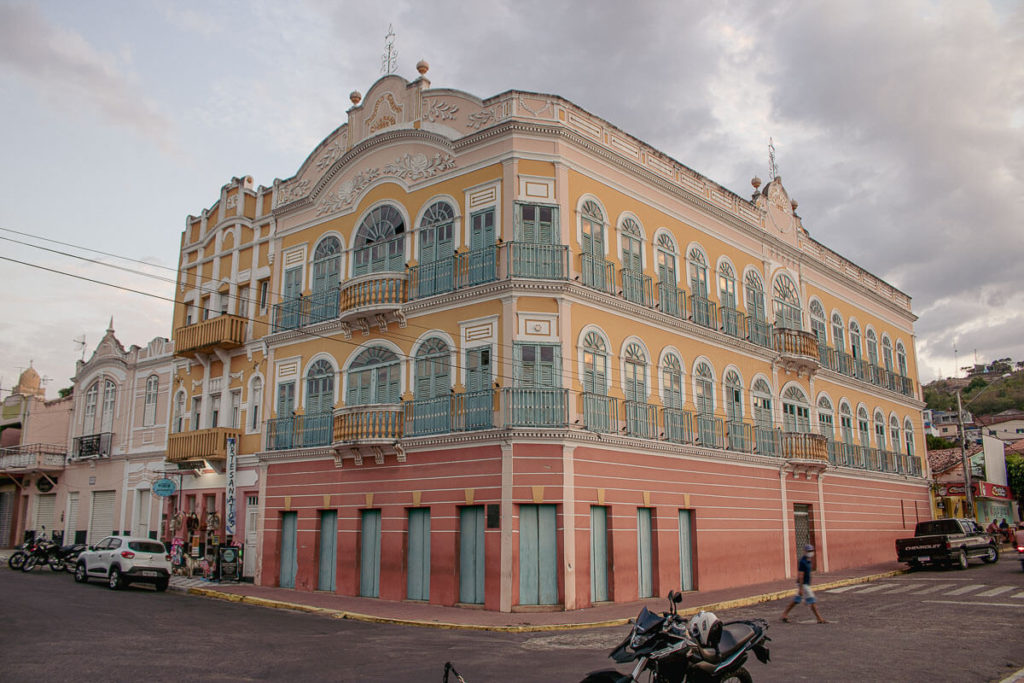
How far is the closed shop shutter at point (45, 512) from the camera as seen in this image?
37.0 meters

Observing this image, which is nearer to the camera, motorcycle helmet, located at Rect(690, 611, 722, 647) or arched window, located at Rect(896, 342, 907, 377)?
motorcycle helmet, located at Rect(690, 611, 722, 647)

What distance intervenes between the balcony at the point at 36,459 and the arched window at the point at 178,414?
857 centimetres

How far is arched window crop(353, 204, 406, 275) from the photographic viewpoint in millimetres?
24469

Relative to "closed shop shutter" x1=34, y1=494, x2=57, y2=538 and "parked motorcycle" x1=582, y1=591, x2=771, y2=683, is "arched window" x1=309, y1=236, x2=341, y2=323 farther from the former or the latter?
"closed shop shutter" x1=34, y1=494, x2=57, y2=538

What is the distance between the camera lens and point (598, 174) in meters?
23.2

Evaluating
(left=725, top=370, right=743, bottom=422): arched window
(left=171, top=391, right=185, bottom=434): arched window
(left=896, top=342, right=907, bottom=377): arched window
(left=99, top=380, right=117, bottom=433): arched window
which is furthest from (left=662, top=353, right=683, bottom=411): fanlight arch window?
(left=99, top=380, right=117, bottom=433): arched window

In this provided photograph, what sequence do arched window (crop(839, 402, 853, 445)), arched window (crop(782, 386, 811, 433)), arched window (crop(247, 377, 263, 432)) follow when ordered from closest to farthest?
arched window (crop(247, 377, 263, 432)), arched window (crop(782, 386, 811, 433)), arched window (crop(839, 402, 853, 445))

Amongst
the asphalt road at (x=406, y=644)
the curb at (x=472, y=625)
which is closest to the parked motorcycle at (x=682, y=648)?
the asphalt road at (x=406, y=644)

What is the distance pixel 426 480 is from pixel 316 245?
9847 millimetres

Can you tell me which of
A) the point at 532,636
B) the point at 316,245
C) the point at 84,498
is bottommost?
the point at 532,636

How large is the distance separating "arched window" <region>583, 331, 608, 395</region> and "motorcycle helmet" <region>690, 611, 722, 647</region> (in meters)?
12.8

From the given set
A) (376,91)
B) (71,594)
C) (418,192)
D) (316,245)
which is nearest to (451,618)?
(71,594)

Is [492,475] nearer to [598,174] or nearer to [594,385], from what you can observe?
[594,385]

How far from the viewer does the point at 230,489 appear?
27312 millimetres
